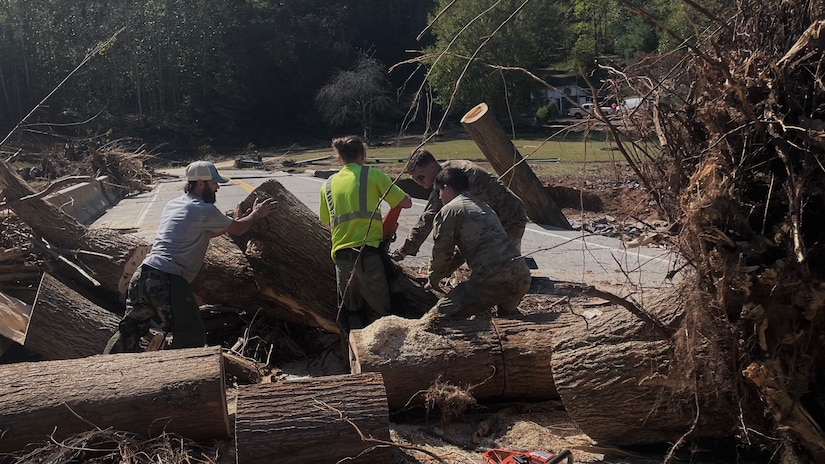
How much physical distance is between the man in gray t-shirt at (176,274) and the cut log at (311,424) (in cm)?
156

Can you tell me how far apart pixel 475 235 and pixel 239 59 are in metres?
50.5

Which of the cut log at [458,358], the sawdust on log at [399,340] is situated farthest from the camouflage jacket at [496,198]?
the sawdust on log at [399,340]

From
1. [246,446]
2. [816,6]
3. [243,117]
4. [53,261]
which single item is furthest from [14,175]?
[243,117]

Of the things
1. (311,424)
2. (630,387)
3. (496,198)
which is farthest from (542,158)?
(311,424)

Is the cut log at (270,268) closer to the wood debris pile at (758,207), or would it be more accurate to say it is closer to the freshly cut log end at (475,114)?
the wood debris pile at (758,207)

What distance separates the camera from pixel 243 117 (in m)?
52.2

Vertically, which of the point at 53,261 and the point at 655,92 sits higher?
the point at 655,92

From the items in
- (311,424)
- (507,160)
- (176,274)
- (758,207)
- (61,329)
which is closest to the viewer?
(758,207)

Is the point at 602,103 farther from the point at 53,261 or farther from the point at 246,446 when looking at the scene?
the point at 53,261

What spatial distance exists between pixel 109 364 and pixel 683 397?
130 inches

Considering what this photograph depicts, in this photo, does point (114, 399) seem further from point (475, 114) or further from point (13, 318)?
point (475, 114)

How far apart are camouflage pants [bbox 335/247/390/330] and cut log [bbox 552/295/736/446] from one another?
5.93 ft

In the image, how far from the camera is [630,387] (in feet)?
13.6

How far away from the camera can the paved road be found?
6901 millimetres
